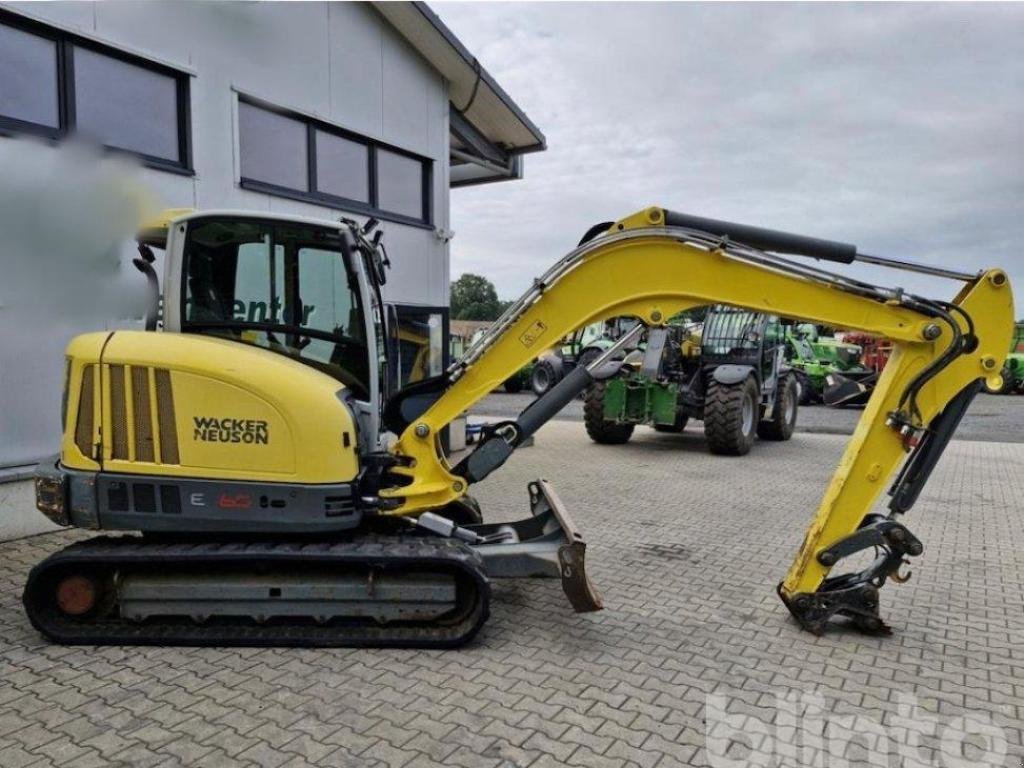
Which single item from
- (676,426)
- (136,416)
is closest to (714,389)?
(676,426)

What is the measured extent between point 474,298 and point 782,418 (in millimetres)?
79829

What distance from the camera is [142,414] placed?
4.22 meters

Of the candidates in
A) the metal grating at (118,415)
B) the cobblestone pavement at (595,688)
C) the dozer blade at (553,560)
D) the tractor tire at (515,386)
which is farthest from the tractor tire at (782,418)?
the tractor tire at (515,386)

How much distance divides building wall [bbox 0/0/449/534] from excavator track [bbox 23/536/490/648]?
247 centimetres

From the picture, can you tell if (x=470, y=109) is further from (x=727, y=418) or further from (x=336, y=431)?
(x=336, y=431)

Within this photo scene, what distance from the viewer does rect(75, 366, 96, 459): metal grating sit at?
166 inches

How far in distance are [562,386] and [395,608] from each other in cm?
180

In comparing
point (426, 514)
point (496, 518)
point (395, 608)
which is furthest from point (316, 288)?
point (496, 518)

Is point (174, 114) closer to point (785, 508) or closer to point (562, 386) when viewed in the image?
point (562, 386)

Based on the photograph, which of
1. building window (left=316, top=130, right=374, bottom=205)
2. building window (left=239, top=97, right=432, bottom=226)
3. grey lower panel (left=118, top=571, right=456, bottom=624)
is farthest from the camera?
building window (left=316, top=130, right=374, bottom=205)

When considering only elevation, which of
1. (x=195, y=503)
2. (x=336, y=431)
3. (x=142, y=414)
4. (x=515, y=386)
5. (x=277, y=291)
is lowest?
(x=515, y=386)

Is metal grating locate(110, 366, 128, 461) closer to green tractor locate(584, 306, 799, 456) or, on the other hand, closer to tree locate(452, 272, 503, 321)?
green tractor locate(584, 306, 799, 456)

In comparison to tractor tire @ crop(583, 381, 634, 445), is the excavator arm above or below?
Answer: above

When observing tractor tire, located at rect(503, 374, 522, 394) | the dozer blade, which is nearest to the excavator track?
the dozer blade
